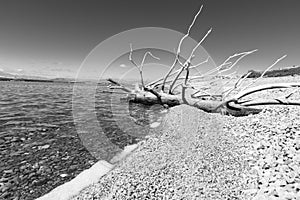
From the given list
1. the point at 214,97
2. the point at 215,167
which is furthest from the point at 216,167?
the point at 214,97

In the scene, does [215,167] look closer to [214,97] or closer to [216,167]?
[216,167]

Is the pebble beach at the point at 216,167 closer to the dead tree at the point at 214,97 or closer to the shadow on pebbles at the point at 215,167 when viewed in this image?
the shadow on pebbles at the point at 215,167

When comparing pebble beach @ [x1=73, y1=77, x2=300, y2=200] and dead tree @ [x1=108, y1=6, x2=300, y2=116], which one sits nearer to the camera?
pebble beach @ [x1=73, y1=77, x2=300, y2=200]

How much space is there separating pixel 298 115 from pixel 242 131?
1258 millimetres

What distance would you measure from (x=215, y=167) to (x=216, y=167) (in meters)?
0.02

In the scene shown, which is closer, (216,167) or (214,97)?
(216,167)

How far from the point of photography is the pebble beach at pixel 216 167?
6.46ft

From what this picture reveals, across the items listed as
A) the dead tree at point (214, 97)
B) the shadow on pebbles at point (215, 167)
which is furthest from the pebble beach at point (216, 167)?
the dead tree at point (214, 97)

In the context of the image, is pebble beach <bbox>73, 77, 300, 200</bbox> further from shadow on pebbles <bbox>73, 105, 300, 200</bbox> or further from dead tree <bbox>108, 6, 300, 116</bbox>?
dead tree <bbox>108, 6, 300, 116</bbox>

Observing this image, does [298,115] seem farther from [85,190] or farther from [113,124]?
[113,124]

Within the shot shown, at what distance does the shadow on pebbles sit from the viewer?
77.7 inches

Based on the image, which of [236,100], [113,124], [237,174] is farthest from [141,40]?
[237,174]

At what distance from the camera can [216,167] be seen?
2.54m

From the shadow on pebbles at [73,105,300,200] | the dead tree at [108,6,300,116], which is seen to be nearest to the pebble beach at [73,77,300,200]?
the shadow on pebbles at [73,105,300,200]
